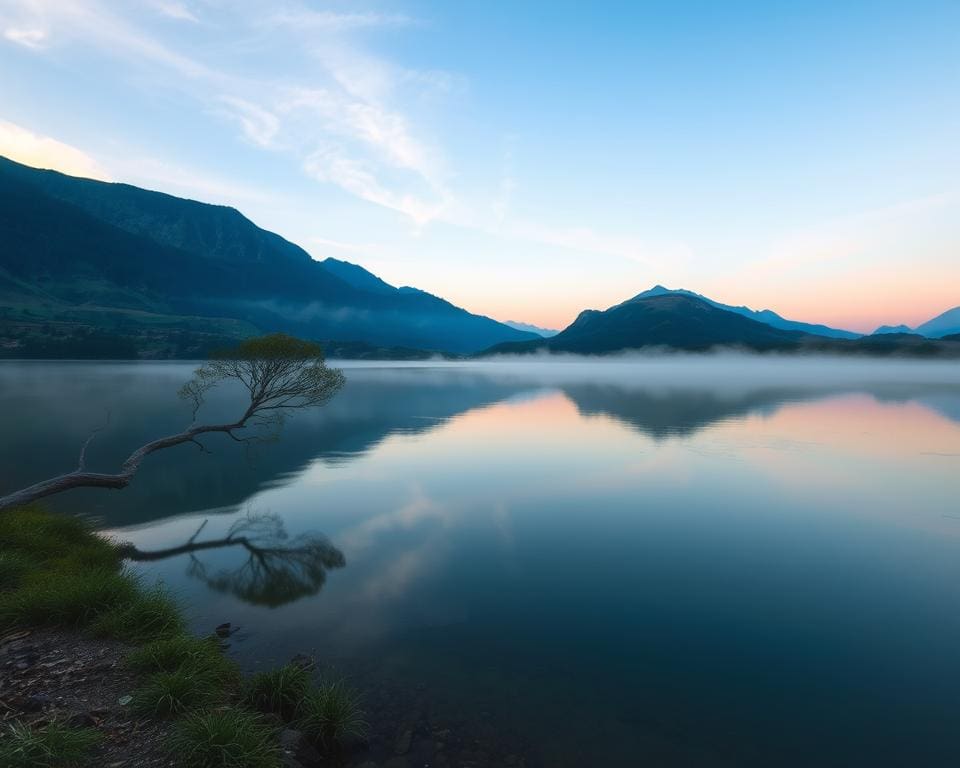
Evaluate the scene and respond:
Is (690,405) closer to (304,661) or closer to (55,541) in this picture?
(304,661)

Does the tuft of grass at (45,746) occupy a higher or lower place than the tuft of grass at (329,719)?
higher

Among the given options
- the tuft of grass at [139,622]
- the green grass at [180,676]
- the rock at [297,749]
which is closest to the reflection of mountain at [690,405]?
the tuft of grass at [139,622]

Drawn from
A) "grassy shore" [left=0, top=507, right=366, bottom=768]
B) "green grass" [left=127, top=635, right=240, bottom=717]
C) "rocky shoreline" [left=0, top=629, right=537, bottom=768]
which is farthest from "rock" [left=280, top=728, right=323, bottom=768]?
"green grass" [left=127, top=635, right=240, bottom=717]

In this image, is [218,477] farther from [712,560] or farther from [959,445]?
[959,445]

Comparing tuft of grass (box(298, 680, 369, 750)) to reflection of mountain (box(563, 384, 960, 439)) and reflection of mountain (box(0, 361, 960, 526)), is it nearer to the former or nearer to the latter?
reflection of mountain (box(0, 361, 960, 526))

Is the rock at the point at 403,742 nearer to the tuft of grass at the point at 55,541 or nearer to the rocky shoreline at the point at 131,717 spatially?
the rocky shoreline at the point at 131,717

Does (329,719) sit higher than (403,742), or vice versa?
(329,719)

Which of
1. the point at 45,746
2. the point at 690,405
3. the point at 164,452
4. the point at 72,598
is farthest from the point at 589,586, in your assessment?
the point at 690,405

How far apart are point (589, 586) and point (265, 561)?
1527 cm

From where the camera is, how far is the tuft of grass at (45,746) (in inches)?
316

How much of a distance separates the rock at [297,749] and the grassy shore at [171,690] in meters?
0.17

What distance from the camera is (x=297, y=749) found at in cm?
1058

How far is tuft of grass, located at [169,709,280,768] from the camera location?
881 centimetres

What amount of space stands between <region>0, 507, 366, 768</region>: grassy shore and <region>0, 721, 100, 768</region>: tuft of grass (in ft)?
0.06
